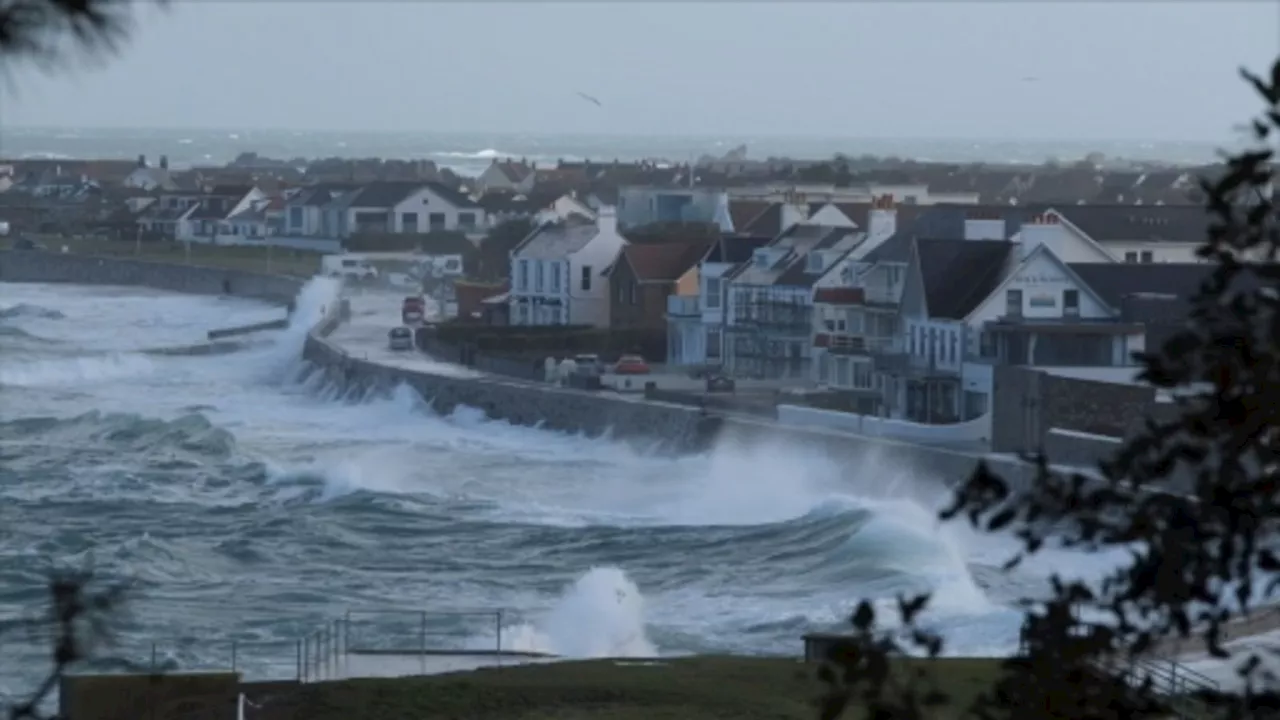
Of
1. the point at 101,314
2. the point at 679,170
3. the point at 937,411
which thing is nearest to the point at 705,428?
the point at 937,411

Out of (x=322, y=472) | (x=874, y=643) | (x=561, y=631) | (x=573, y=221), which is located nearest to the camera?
(x=874, y=643)

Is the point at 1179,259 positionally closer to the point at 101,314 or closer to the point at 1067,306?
the point at 1067,306

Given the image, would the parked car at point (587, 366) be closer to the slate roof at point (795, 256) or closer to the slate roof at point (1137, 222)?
the slate roof at point (795, 256)

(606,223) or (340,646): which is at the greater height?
(606,223)

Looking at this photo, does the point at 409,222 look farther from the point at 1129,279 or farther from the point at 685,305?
the point at 1129,279

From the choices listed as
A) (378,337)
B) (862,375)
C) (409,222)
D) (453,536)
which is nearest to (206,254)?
(409,222)

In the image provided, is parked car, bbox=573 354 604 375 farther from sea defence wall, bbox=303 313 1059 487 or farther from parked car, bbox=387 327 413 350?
parked car, bbox=387 327 413 350
